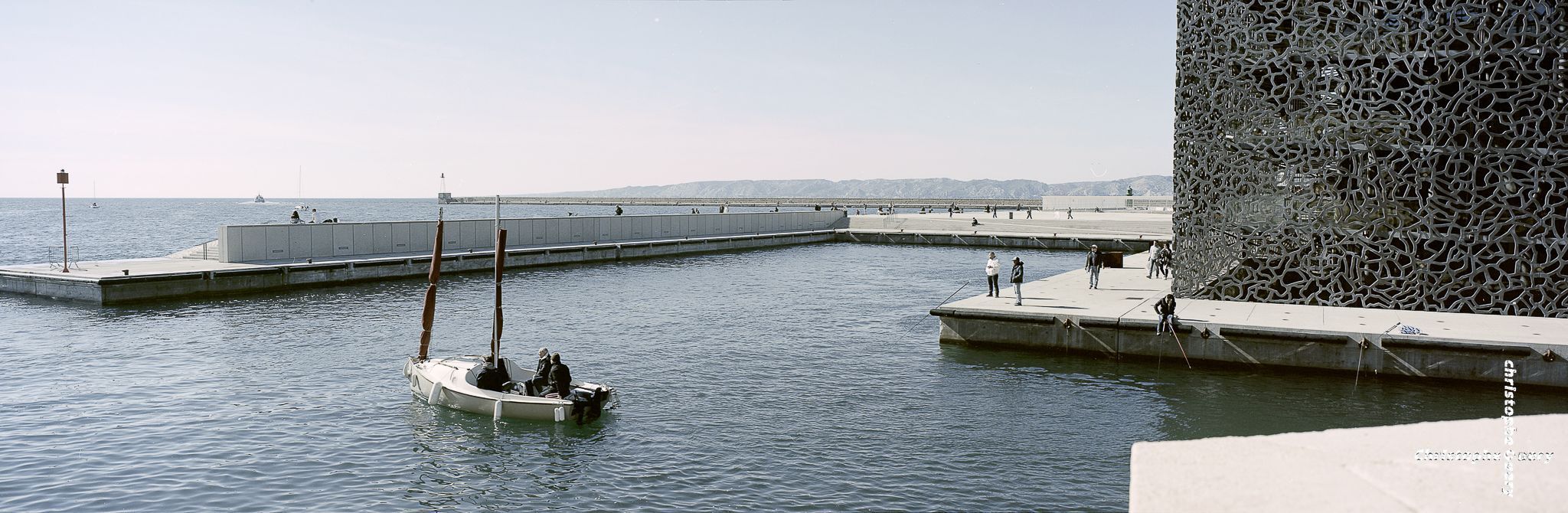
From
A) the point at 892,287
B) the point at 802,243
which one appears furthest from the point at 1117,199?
the point at 892,287

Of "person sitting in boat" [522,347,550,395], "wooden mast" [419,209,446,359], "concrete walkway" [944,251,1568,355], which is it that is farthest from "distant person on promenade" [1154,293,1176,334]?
"wooden mast" [419,209,446,359]

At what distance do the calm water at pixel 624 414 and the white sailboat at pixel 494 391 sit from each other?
0.29m

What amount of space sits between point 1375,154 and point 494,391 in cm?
2414

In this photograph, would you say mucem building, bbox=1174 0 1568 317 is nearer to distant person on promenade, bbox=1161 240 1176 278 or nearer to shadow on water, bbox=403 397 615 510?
distant person on promenade, bbox=1161 240 1176 278

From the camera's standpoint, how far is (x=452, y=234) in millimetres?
57625

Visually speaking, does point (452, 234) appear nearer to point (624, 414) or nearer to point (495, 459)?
point (624, 414)

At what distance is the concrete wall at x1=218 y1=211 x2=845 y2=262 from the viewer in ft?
156

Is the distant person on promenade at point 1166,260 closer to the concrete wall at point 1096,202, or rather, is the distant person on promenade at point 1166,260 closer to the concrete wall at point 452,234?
the concrete wall at point 452,234

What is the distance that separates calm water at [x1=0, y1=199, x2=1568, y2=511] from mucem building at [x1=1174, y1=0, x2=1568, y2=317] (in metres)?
5.95

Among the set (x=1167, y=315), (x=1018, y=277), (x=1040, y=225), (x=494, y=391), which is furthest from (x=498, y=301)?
(x=1040, y=225)

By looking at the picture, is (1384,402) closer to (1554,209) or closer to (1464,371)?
(1464,371)

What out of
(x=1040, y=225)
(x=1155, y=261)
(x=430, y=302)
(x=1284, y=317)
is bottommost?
(x=1284, y=317)

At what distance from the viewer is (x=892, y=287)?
159 feet

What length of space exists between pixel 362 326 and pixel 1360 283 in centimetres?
2943
